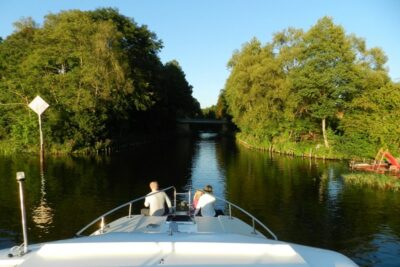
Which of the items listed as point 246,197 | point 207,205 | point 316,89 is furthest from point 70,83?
point 207,205

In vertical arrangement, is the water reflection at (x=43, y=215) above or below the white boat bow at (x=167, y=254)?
below

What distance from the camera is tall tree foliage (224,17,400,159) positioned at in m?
43.8

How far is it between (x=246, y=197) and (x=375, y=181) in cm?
1104

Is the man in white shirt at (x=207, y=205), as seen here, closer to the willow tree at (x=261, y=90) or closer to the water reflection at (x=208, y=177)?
the water reflection at (x=208, y=177)

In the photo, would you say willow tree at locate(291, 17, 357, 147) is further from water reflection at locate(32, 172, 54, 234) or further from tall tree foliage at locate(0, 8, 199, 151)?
water reflection at locate(32, 172, 54, 234)

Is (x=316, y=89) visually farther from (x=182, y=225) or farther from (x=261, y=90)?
(x=182, y=225)

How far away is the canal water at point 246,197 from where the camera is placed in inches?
714

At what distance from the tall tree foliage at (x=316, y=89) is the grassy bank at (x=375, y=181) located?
8.71m

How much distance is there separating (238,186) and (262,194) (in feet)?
11.9

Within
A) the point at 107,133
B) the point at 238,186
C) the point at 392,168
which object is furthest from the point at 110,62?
the point at 392,168

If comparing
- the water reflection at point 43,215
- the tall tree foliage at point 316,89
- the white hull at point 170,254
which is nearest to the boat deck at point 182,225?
the white hull at point 170,254

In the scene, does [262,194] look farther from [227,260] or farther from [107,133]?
[107,133]

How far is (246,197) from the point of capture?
2706 cm

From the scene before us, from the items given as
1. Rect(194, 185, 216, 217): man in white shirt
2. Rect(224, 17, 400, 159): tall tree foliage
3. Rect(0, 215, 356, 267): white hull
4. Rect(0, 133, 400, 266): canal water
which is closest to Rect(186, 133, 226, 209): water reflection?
Rect(0, 133, 400, 266): canal water
